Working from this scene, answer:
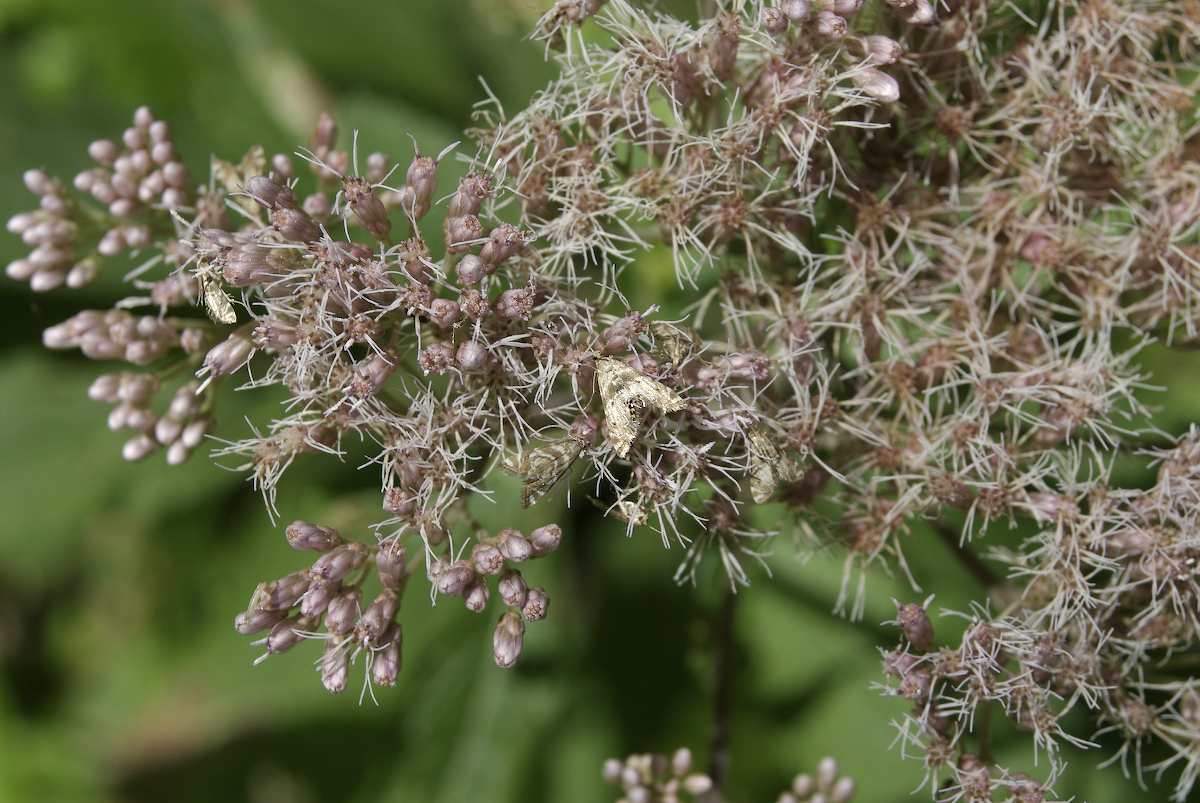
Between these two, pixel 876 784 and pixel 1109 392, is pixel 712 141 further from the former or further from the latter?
pixel 876 784

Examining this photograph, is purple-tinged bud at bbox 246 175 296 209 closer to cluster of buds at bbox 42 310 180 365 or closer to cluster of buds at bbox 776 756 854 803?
cluster of buds at bbox 42 310 180 365

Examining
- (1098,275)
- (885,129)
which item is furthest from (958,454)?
(885,129)

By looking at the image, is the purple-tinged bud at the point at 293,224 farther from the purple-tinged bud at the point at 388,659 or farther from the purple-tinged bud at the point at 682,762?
the purple-tinged bud at the point at 682,762

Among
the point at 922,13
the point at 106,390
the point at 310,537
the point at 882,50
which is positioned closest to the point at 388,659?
the point at 310,537

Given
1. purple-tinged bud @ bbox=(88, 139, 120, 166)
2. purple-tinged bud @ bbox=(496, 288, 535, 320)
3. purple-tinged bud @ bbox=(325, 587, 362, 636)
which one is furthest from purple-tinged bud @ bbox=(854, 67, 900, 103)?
purple-tinged bud @ bbox=(88, 139, 120, 166)

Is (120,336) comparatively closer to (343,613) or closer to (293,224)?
(293,224)
